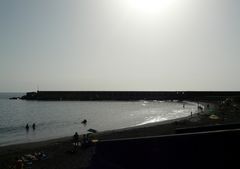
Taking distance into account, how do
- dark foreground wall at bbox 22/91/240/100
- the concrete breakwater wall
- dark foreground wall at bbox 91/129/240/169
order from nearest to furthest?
dark foreground wall at bbox 91/129/240/169 → the concrete breakwater wall → dark foreground wall at bbox 22/91/240/100

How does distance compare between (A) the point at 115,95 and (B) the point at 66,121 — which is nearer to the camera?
(B) the point at 66,121

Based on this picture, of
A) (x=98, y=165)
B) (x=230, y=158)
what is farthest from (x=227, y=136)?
(x=98, y=165)

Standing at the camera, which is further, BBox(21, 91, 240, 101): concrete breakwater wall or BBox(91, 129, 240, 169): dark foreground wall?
BBox(21, 91, 240, 101): concrete breakwater wall

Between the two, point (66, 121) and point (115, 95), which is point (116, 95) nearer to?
point (115, 95)

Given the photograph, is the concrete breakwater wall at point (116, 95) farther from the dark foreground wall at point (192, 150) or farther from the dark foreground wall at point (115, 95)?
the dark foreground wall at point (192, 150)

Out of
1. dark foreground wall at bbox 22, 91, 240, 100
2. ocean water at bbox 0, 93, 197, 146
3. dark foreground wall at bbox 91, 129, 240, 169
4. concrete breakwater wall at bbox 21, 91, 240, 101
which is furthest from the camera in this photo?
dark foreground wall at bbox 22, 91, 240, 100

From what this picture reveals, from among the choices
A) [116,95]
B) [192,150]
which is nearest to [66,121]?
[192,150]

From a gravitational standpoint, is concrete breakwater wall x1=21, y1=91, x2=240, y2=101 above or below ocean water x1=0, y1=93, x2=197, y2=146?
above

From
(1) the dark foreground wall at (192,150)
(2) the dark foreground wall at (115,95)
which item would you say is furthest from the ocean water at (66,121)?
(2) the dark foreground wall at (115,95)

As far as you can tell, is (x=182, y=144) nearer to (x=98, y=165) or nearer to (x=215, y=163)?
(x=215, y=163)

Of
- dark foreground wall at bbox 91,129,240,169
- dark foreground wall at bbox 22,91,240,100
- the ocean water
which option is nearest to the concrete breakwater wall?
dark foreground wall at bbox 22,91,240,100

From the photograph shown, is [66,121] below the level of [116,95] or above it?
below

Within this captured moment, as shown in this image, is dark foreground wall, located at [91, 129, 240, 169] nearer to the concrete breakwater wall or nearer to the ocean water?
the ocean water

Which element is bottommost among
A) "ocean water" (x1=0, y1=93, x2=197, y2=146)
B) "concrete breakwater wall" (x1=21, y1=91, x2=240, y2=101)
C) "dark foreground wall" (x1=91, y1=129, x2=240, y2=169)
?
"ocean water" (x1=0, y1=93, x2=197, y2=146)
